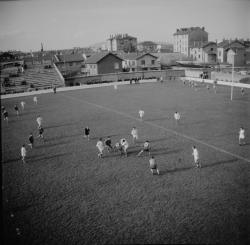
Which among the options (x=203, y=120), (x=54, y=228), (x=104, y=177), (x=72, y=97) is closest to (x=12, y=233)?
(x=54, y=228)

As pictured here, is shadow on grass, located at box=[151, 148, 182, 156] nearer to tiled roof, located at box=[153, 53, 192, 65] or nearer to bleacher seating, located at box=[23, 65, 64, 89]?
bleacher seating, located at box=[23, 65, 64, 89]

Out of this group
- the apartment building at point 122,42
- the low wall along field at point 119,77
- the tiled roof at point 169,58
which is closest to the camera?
the low wall along field at point 119,77

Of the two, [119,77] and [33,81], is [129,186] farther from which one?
[119,77]

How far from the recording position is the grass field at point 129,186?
10.6m

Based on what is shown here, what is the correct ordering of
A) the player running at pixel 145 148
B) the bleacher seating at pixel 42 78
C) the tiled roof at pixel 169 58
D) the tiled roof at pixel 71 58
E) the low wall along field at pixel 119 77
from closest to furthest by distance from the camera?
the player running at pixel 145 148, the bleacher seating at pixel 42 78, the low wall along field at pixel 119 77, the tiled roof at pixel 71 58, the tiled roof at pixel 169 58

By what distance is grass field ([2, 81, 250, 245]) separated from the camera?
10641mm

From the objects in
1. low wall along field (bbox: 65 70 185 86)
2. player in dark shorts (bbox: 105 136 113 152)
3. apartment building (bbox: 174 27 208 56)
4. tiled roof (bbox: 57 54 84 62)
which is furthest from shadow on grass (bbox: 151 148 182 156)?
apartment building (bbox: 174 27 208 56)

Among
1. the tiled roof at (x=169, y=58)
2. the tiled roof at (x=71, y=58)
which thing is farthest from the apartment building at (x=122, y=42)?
the tiled roof at (x=71, y=58)

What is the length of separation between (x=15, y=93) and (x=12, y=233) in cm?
4394

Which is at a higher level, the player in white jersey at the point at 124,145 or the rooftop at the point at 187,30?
the rooftop at the point at 187,30

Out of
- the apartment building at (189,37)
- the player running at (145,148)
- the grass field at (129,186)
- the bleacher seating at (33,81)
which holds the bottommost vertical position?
the grass field at (129,186)

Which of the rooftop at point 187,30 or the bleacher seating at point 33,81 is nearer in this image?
the bleacher seating at point 33,81

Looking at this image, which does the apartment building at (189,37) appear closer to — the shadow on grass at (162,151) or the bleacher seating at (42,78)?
the bleacher seating at (42,78)

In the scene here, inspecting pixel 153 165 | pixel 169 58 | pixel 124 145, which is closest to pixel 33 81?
pixel 124 145
